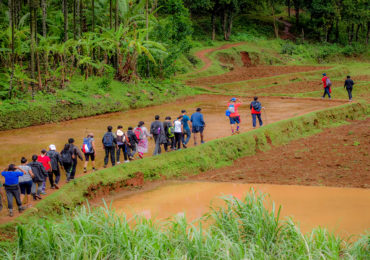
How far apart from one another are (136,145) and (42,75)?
9.06m

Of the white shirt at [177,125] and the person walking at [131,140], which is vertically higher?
the white shirt at [177,125]

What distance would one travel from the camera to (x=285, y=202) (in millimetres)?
11922

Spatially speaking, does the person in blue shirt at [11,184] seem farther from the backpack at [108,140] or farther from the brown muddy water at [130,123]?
the brown muddy water at [130,123]

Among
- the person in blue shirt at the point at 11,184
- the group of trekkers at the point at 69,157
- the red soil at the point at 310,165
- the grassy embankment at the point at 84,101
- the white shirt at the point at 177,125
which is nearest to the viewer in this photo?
the person in blue shirt at the point at 11,184

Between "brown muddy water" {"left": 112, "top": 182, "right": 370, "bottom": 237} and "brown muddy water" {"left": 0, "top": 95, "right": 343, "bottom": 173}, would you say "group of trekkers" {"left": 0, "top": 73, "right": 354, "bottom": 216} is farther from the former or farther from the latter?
"brown muddy water" {"left": 112, "top": 182, "right": 370, "bottom": 237}

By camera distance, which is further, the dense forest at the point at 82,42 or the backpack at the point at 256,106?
the dense forest at the point at 82,42

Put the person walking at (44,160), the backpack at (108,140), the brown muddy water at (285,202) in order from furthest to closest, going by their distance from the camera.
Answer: the backpack at (108,140) → the person walking at (44,160) → the brown muddy water at (285,202)

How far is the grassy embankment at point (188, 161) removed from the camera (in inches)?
459

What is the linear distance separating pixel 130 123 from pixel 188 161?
6.03 m

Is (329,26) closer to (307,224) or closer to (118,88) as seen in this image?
(118,88)

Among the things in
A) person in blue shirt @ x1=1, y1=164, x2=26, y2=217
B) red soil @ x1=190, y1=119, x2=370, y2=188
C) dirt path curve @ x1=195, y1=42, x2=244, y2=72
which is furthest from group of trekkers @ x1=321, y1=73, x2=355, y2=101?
person in blue shirt @ x1=1, y1=164, x2=26, y2=217

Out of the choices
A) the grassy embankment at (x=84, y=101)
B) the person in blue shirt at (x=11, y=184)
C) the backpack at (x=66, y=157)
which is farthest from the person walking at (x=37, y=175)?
the grassy embankment at (x=84, y=101)

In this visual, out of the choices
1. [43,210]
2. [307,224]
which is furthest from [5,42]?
[307,224]

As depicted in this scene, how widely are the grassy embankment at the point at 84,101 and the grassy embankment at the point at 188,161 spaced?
7540 mm
